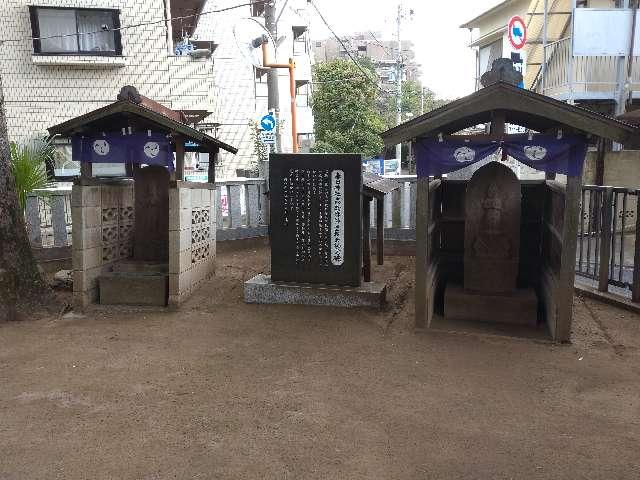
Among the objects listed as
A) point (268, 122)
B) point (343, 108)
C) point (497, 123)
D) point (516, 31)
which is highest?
point (343, 108)

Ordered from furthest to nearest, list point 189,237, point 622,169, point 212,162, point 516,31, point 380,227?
point 516,31 < point 622,169 < point 380,227 < point 212,162 < point 189,237

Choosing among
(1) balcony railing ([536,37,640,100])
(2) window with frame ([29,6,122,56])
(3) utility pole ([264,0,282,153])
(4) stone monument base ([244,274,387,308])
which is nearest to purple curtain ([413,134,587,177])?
(4) stone monument base ([244,274,387,308])

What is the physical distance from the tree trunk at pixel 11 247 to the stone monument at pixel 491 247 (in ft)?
20.0

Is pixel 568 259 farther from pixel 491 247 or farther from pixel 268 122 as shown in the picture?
pixel 268 122

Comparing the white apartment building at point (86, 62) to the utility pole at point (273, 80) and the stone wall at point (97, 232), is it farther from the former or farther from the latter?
the stone wall at point (97, 232)

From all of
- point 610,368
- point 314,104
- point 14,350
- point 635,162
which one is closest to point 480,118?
point 610,368

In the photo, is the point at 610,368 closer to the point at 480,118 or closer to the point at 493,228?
the point at 493,228

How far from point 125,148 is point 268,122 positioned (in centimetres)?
722

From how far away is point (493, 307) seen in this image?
7004 millimetres

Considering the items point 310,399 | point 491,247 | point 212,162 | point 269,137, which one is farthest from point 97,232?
point 269,137

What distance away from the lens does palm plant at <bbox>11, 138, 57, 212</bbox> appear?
27.5ft

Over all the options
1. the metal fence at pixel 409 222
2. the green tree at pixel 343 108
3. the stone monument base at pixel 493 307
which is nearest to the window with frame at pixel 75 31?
the metal fence at pixel 409 222

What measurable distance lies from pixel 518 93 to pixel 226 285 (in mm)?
5630

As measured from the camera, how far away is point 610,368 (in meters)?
5.59
